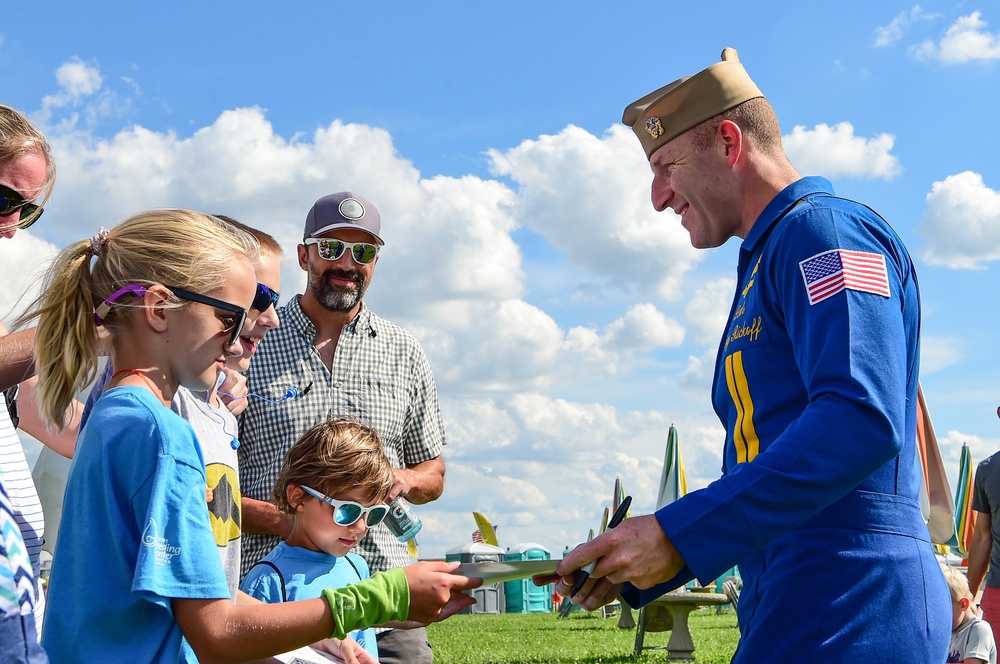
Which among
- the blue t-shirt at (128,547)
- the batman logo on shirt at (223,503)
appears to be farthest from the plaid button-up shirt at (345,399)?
the blue t-shirt at (128,547)

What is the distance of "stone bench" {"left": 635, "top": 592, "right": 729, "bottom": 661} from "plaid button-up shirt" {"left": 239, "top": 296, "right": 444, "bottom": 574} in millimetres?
8707

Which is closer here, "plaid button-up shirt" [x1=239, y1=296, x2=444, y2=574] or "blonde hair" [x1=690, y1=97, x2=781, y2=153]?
"blonde hair" [x1=690, y1=97, x2=781, y2=153]

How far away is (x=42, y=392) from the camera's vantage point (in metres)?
2.54

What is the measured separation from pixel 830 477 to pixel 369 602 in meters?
1.05

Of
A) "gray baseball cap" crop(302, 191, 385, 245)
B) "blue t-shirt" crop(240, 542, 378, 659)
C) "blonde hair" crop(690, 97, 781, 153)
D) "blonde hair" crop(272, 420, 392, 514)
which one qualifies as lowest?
"blue t-shirt" crop(240, 542, 378, 659)

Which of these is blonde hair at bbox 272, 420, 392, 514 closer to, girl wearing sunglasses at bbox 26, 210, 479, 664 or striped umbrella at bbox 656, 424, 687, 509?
girl wearing sunglasses at bbox 26, 210, 479, 664

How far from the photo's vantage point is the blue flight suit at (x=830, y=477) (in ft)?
7.02

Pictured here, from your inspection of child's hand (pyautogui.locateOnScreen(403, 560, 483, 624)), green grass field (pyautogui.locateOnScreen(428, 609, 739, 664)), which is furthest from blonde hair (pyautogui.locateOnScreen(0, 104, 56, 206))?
green grass field (pyautogui.locateOnScreen(428, 609, 739, 664))

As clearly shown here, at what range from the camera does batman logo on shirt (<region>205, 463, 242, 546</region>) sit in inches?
117

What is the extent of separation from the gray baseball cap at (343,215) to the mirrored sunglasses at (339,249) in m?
0.06

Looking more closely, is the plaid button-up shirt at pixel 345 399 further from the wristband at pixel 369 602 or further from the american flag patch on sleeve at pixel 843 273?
the american flag patch on sleeve at pixel 843 273

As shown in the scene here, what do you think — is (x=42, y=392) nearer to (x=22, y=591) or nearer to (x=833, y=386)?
(x=22, y=591)

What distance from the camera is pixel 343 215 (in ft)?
17.4

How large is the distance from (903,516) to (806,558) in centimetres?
23
